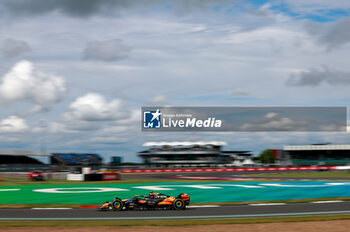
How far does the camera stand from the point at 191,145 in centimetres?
11681

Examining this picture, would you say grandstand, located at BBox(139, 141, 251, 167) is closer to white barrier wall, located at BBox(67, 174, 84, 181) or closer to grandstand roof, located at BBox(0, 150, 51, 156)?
grandstand roof, located at BBox(0, 150, 51, 156)

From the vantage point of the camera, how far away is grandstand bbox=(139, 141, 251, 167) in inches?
4437

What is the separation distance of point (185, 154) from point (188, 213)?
3873 inches

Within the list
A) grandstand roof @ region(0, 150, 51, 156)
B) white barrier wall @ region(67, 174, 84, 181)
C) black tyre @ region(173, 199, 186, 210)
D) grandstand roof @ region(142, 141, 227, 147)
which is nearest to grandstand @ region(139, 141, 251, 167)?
grandstand roof @ region(142, 141, 227, 147)

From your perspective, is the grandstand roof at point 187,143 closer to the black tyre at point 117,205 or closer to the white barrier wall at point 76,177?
the white barrier wall at point 76,177

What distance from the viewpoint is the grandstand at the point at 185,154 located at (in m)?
113

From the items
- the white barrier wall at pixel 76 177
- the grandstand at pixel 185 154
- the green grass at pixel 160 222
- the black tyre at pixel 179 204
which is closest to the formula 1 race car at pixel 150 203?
the black tyre at pixel 179 204

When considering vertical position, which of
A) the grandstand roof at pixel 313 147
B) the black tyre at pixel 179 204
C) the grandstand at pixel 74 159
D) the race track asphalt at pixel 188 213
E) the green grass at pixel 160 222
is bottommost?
the race track asphalt at pixel 188 213

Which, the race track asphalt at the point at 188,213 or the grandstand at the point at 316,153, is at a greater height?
the grandstand at the point at 316,153

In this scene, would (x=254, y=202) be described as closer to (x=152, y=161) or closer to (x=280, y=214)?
(x=280, y=214)

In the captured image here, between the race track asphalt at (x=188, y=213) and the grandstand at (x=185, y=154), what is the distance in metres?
93.9

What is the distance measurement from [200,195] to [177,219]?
29.6 ft

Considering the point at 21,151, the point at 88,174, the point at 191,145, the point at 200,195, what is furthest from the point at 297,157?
the point at 200,195

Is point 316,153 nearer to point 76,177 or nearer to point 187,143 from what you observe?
point 187,143
